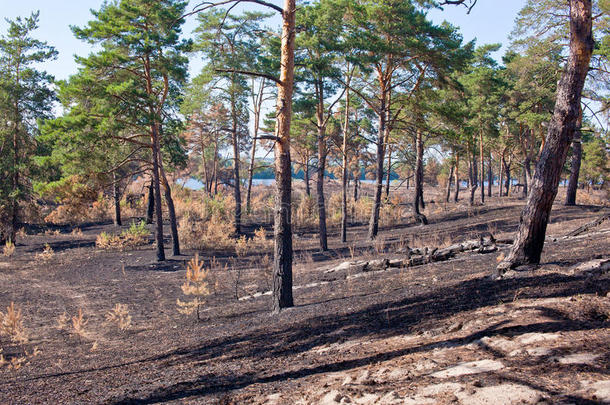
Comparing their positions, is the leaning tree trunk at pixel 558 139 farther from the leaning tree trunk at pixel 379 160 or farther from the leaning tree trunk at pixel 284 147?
the leaning tree trunk at pixel 379 160

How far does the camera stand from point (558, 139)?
6.57 metres

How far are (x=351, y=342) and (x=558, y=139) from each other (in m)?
4.39

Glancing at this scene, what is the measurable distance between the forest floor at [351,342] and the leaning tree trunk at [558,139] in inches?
15.4

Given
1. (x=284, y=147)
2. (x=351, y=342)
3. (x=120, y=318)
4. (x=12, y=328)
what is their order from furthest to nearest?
(x=120, y=318) → (x=12, y=328) → (x=284, y=147) → (x=351, y=342)

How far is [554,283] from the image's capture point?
227 inches

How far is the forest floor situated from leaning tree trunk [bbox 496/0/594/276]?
1.28ft

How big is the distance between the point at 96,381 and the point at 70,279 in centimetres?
984

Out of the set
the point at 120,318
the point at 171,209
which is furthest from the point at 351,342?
the point at 171,209

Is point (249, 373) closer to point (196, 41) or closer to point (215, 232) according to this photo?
point (215, 232)

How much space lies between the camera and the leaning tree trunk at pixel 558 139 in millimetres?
6375

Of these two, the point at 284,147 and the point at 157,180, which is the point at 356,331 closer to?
the point at 284,147

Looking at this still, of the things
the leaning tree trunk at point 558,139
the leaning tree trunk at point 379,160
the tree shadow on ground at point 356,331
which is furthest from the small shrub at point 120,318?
the leaning tree trunk at point 379,160

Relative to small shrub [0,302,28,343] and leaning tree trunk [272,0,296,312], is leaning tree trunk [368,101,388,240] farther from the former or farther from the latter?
small shrub [0,302,28,343]

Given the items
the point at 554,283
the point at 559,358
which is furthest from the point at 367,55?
the point at 559,358
